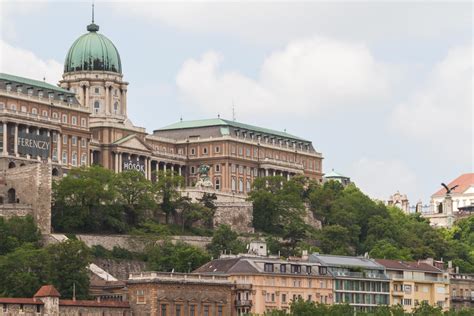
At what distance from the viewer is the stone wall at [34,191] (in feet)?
523

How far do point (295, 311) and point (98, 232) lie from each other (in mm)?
39436

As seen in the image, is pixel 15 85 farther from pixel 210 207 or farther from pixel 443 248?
pixel 443 248

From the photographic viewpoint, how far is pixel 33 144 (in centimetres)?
18400

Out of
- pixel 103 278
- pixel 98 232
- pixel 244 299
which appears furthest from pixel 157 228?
pixel 244 299

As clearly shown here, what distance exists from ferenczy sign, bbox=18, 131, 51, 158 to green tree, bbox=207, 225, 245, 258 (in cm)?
2436

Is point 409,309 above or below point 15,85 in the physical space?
below

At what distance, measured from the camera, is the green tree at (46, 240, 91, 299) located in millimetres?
137625

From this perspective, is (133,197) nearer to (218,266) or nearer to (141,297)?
(218,266)

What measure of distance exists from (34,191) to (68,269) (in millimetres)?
23597

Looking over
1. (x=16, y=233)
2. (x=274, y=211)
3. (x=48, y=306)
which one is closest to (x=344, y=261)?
(x=16, y=233)

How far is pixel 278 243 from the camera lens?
580ft

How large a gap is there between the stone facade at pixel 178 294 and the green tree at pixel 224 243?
92.0 feet

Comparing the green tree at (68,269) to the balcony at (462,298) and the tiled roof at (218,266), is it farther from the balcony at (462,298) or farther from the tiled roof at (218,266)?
the balcony at (462,298)

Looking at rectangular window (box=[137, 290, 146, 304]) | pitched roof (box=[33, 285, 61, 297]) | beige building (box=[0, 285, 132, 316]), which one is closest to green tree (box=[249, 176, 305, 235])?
rectangular window (box=[137, 290, 146, 304])
